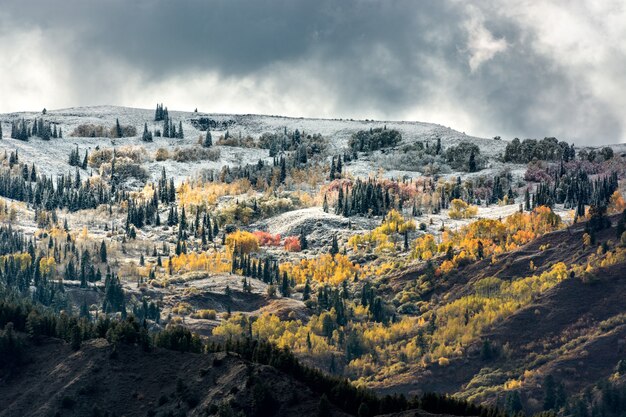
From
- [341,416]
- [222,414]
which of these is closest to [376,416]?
[341,416]

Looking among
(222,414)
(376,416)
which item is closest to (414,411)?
(376,416)

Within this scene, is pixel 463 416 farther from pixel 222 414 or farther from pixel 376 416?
pixel 222 414

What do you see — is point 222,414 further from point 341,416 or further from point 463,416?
point 463,416

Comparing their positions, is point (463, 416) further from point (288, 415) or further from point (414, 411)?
point (288, 415)

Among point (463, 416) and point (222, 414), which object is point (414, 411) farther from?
point (222, 414)

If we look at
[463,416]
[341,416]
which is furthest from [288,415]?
[463,416]
